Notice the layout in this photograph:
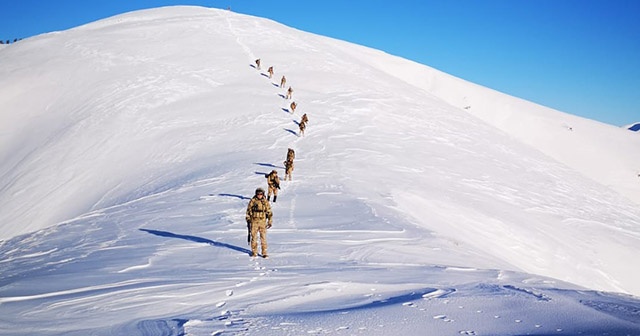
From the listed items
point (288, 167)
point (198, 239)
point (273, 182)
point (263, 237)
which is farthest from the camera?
point (288, 167)

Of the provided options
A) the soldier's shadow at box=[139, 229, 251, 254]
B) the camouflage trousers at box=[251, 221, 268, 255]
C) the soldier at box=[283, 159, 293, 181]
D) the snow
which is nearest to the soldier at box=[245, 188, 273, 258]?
the camouflage trousers at box=[251, 221, 268, 255]

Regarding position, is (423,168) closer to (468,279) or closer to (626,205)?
(626,205)

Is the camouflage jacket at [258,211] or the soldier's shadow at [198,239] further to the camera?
the soldier's shadow at [198,239]

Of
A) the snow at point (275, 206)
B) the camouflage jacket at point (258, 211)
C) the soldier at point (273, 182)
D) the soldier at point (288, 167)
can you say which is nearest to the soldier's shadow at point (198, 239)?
the snow at point (275, 206)

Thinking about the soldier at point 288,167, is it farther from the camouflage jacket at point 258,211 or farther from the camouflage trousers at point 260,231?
the camouflage trousers at point 260,231

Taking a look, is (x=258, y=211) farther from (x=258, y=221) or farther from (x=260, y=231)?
(x=260, y=231)

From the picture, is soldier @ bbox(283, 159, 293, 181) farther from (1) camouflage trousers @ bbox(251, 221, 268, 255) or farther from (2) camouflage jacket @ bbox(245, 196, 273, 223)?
(1) camouflage trousers @ bbox(251, 221, 268, 255)

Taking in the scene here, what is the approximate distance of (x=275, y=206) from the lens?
13.7 m

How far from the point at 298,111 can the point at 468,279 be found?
23.3 metres

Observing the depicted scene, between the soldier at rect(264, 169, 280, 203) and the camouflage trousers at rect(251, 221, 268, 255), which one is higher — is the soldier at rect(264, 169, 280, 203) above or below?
above

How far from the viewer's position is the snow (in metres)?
5.59

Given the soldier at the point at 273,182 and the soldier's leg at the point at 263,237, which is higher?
the soldier at the point at 273,182

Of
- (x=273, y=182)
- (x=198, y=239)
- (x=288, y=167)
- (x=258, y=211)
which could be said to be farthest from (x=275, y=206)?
(x=258, y=211)

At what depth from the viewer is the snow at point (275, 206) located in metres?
5.59
